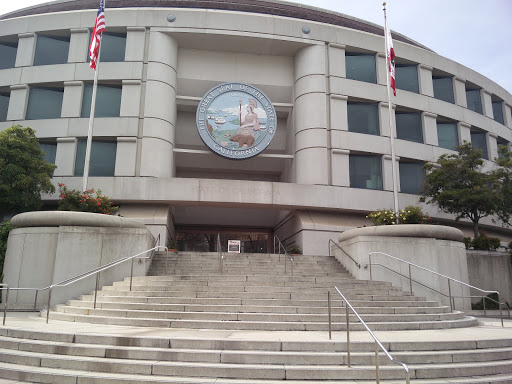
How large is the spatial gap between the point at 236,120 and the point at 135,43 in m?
7.83

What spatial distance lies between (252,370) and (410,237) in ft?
35.5

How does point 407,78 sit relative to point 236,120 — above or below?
above

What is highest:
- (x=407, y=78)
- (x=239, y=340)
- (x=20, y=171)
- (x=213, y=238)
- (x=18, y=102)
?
(x=407, y=78)

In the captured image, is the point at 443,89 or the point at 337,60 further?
the point at 443,89

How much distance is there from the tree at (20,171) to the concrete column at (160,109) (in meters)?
5.17

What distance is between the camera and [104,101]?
24312mm

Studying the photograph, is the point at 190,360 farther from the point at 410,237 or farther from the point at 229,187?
the point at 229,187

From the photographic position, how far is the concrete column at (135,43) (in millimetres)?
24516

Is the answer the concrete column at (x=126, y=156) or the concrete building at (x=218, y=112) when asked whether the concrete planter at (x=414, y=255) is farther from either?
the concrete column at (x=126, y=156)

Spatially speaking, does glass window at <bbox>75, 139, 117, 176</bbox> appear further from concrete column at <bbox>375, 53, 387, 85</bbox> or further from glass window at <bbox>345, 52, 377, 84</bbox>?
concrete column at <bbox>375, 53, 387, 85</bbox>

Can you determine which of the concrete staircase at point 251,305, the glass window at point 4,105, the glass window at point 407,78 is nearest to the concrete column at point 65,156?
the glass window at point 4,105

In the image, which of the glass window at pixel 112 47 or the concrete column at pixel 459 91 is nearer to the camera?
the glass window at pixel 112 47

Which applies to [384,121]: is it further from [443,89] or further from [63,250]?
[63,250]

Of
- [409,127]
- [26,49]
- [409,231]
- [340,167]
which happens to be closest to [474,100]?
[409,127]
